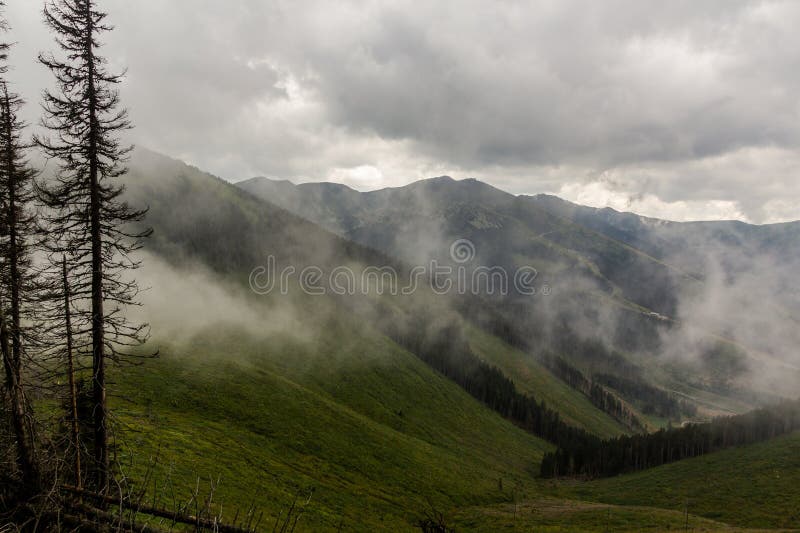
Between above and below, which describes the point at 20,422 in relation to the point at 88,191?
below

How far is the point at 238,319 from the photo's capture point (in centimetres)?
14388

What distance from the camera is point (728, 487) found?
9112 centimetres

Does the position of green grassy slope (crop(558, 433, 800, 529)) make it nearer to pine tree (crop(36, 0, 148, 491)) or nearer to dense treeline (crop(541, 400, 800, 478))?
dense treeline (crop(541, 400, 800, 478))

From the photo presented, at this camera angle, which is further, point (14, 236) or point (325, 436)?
point (325, 436)

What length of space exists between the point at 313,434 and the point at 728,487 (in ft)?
305

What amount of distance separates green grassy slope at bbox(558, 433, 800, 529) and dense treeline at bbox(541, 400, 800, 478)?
8633 millimetres

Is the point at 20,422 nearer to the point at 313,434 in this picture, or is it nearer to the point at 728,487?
the point at 313,434

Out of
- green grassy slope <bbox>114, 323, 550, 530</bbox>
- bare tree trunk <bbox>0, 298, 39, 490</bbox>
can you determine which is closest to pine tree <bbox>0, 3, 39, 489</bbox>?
bare tree trunk <bbox>0, 298, 39, 490</bbox>

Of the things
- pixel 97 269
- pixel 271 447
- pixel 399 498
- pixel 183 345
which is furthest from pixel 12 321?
pixel 183 345

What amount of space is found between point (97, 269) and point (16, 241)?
11.8ft

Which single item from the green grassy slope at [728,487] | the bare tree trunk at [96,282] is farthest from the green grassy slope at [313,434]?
the green grassy slope at [728,487]

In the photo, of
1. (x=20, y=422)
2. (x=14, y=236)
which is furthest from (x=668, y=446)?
(x=14, y=236)

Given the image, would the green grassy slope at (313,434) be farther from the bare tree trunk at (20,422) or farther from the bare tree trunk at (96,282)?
the bare tree trunk at (20,422)

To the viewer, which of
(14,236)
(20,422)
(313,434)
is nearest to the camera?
(20,422)
